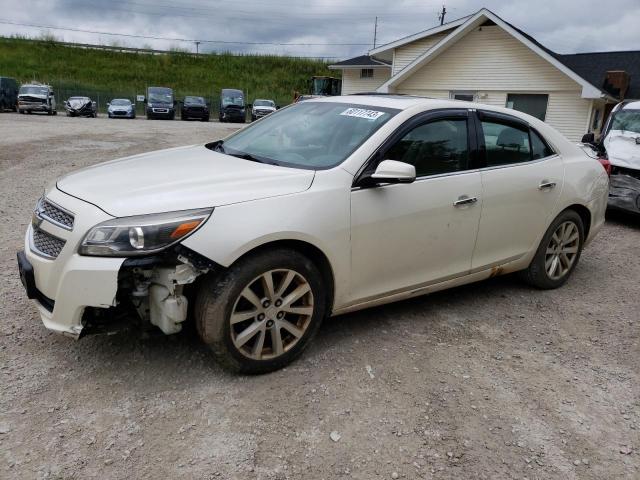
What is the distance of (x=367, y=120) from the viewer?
3590 mm

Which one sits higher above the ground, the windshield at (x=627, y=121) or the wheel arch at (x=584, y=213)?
the windshield at (x=627, y=121)

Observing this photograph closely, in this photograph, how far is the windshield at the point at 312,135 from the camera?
342 centimetres

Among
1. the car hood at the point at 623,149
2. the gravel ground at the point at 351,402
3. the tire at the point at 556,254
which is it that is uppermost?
the car hood at the point at 623,149

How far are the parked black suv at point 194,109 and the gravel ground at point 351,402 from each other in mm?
30144

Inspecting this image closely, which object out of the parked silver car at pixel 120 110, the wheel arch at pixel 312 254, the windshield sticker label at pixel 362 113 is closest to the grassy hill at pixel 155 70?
the parked silver car at pixel 120 110

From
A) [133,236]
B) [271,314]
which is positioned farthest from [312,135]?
[133,236]

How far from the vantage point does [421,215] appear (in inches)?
138

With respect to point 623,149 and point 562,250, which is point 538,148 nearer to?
point 562,250

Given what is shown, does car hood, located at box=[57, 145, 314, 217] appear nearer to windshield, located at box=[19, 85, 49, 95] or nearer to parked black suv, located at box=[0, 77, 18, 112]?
windshield, located at box=[19, 85, 49, 95]

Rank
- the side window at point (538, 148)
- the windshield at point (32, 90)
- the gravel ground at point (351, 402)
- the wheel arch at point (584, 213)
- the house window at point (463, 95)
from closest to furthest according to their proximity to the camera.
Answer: the gravel ground at point (351, 402) → the side window at point (538, 148) → the wheel arch at point (584, 213) → the house window at point (463, 95) → the windshield at point (32, 90)

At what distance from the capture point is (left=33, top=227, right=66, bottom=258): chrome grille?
277 cm

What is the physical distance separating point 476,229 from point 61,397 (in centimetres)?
288

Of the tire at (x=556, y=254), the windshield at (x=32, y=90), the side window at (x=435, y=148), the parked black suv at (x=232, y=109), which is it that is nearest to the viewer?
the side window at (x=435, y=148)

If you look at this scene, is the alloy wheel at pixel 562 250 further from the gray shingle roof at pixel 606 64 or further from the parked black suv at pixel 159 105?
the parked black suv at pixel 159 105
